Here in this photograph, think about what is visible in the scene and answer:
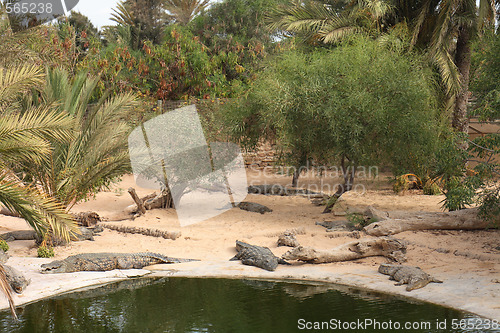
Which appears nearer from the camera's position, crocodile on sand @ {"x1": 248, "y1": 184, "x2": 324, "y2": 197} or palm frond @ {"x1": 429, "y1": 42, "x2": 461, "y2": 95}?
palm frond @ {"x1": 429, "y1": 42, "x2": 461, "y2": 95}

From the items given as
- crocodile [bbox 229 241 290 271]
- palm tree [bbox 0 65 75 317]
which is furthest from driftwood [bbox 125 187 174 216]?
palm tree [bbox 0 65 75 317]

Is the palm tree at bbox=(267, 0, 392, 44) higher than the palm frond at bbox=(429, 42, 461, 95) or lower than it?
higher

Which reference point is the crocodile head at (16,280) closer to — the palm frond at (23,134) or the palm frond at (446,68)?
the palm frond at (23,134)

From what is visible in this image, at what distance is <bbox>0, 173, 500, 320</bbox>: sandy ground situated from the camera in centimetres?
684

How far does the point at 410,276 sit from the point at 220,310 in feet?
8.91

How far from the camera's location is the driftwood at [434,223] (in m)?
9.94

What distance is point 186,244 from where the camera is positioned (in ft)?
32.3

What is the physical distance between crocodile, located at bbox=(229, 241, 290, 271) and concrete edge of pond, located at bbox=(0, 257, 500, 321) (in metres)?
0.12

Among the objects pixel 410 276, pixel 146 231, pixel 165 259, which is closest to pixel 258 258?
pixel 165 259

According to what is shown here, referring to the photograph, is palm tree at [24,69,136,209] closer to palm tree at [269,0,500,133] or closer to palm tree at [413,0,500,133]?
palm tree at [269,0,500,133]

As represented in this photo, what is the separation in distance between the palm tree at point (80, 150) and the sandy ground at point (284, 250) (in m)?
1.18

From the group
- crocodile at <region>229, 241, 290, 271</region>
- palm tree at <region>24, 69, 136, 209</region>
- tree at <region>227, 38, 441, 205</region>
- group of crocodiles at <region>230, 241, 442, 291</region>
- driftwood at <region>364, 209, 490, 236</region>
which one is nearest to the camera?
group of crocodiles at <region>230, 241, 442, 291</region>

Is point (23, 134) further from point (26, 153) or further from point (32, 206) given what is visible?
point (32, 206)

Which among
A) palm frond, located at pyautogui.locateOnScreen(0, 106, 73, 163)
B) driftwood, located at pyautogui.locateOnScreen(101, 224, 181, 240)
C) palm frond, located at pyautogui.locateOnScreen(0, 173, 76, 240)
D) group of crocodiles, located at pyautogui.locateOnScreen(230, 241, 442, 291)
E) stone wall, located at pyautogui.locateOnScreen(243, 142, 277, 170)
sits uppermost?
palm frond, located at pyautogui.locateOnScreen(0, 106, 73, 163)
